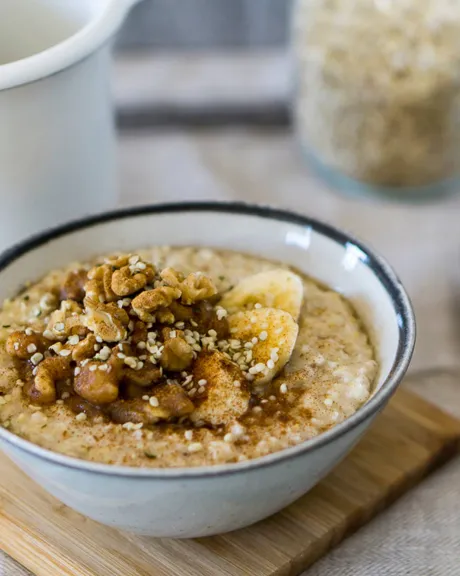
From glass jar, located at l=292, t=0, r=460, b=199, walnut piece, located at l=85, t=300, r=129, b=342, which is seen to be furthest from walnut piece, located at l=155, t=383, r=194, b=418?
glass jar, located at l=292, t=0, r=460, b=199

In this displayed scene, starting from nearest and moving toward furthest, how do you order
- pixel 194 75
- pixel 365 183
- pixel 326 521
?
pixel 326 521 → pixel 365 183 → pixel 194 75

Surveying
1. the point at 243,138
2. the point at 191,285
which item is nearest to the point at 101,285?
the point at 191,285

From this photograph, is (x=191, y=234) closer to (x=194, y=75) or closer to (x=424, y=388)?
(x=424, y=388)

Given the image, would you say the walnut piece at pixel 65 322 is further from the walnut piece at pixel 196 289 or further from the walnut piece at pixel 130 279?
the walnut piece at pixel 196 289

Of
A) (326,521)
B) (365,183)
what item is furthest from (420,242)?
(326,521)

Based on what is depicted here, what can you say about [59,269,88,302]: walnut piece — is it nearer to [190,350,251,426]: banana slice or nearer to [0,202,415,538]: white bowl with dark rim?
[0,202,415,538]: white bowl with dark rim

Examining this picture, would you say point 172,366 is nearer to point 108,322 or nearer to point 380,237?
point 108,322
